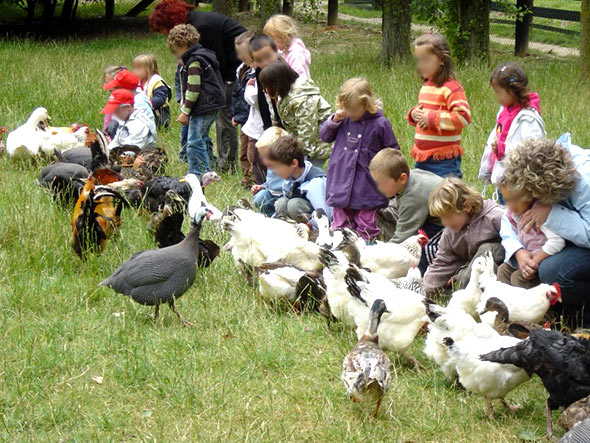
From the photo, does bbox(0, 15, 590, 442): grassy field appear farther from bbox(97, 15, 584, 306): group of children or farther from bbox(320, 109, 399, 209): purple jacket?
bbox(320, 109, 399, 209): purple jacket

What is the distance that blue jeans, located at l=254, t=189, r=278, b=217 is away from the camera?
285 inches

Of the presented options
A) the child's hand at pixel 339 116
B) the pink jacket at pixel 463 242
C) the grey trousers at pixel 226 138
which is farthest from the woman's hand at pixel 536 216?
the grey trousers at pixel 226 138

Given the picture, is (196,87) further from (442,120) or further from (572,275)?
(572,275)

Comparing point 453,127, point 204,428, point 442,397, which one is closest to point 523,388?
point 442,397

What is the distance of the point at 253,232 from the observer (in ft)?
19.0

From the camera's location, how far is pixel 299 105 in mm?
7121

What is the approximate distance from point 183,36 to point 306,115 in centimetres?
200

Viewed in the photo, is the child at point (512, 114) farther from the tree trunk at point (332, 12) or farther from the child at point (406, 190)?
the tree trunk at point (332, 12)

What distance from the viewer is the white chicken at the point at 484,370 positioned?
12.8ft

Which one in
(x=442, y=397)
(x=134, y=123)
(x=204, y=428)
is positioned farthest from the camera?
(x=134, y=123)

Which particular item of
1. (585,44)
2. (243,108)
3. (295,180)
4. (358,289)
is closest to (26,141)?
(243,108)

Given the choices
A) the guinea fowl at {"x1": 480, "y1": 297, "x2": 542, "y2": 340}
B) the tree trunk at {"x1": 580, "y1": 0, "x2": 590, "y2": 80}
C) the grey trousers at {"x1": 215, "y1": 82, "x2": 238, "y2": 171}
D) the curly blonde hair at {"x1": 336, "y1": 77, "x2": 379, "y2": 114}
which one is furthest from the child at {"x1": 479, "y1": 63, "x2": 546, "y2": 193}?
the tree trunk at {"x1": 580, "y1": 0, "x2": 590, "y2": 80}

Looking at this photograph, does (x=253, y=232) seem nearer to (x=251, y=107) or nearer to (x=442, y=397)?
(x=442, y=397)

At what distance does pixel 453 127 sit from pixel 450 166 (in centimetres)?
37
